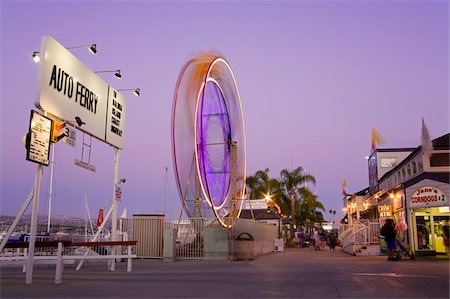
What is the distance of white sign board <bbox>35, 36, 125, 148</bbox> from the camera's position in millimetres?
11664

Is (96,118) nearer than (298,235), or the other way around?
(96,118)

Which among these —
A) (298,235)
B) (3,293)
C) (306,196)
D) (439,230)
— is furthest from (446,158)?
(306,196)

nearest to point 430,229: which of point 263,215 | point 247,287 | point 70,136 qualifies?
point 247,287

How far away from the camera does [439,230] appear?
81.8ft

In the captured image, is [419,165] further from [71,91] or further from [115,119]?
[71,91]

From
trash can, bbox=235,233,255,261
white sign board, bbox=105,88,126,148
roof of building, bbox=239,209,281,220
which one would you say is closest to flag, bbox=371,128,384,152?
roof of building, bbox=239,209,281,220

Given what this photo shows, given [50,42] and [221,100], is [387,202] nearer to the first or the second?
[221,100]

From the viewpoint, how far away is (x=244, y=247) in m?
22.7

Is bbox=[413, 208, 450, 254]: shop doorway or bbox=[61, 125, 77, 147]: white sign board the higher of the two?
bbox=[61, 125, 77, 147]: white sign board

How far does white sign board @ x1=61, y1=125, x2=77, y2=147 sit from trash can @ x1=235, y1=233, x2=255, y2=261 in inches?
435

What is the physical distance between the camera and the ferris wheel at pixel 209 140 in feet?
67.6

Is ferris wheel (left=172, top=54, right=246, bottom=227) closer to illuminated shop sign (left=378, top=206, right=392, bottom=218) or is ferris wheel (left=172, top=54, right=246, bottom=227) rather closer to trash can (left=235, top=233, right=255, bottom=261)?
trash can (left=235, top=233, right=255, bottom=261)

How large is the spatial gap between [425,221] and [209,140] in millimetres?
12855

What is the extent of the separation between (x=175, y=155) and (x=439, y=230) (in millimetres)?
15362
